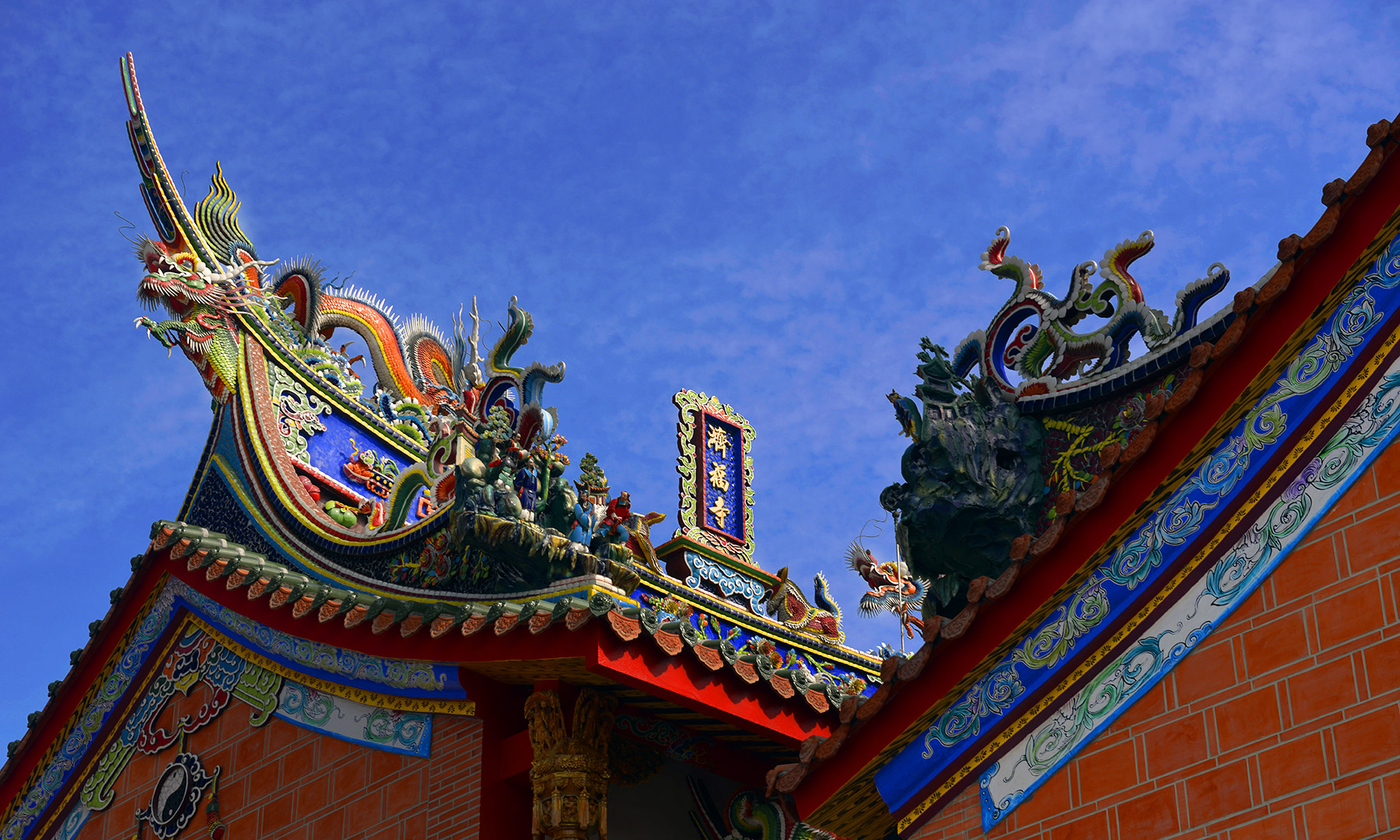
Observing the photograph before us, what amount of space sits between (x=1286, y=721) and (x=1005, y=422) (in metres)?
2.66

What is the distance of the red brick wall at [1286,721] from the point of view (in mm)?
5641

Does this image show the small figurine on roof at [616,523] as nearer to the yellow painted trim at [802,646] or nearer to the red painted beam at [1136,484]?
the yellow painted trim at [802,646]

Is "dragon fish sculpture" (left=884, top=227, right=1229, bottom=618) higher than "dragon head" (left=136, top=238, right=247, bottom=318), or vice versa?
"dragon head" (left=136, top=238, right=247, bottom=318)

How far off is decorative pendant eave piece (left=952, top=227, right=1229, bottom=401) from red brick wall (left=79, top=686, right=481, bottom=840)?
141 inches

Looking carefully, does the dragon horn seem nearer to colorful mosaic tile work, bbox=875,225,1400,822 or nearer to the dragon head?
the dragon head

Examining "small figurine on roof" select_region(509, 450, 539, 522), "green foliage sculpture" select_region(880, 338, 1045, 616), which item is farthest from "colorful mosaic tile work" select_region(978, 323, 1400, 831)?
"small figurine on roof" select_region(509, 450, 539, 522)

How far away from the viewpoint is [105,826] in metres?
11.7

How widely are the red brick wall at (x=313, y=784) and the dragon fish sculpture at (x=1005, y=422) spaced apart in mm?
2886

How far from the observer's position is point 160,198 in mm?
13516

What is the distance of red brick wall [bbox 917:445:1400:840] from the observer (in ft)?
18.5

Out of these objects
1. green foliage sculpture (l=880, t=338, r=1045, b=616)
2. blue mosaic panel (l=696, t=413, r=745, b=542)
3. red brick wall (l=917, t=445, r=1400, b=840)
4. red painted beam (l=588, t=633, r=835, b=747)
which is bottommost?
red brick wall (l=917, t=445, r=1400, b=840)

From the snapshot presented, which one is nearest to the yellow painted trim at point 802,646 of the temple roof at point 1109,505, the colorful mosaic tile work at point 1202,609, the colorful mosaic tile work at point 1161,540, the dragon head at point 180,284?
the temple roof at point 1109,505

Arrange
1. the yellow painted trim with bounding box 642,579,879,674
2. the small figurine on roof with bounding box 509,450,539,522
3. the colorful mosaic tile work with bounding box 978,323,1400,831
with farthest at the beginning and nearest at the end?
the yellow painted trim with bounding box 642,579,879,674, the small figurine on roof with bounding box 509,450,539,522, the colorful mosaic tile work with bounding box 978,323,1400,831

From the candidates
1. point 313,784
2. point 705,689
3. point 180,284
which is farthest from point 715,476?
point 180,284
